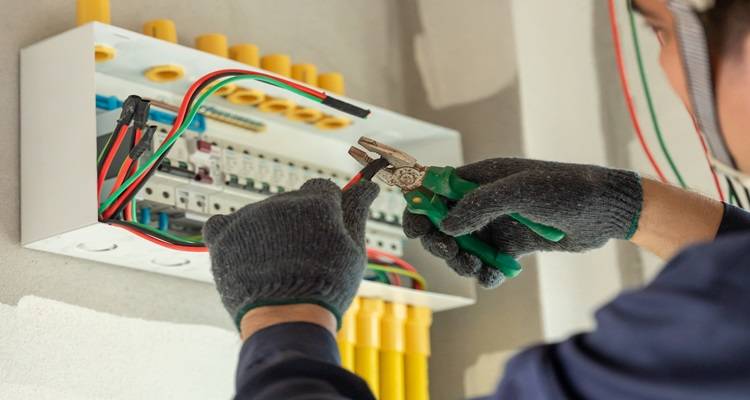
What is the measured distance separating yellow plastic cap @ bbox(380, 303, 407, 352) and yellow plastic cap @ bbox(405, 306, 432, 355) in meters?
0.04

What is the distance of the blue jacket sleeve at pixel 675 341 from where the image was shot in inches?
29.3

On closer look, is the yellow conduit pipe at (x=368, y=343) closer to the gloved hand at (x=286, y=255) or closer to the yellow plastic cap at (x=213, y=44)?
the yellow plastic cap at (x=213, y=44)

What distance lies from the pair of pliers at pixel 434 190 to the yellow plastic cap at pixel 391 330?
0.72 metres

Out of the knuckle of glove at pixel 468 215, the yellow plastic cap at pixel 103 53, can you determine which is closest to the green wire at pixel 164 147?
the yellow plastic cap at pixel 103 53

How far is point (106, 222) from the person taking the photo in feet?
5.74

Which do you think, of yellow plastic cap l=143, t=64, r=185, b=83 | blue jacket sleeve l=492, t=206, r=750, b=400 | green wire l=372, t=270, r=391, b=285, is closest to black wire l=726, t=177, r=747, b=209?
green wire l=372, t=270, r=391, b=285

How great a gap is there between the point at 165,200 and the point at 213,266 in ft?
2.27

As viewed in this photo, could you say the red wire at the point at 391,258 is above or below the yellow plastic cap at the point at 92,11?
below

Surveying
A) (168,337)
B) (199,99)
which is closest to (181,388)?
(168,337)

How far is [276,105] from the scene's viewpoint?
2.19 m

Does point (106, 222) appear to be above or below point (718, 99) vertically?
below

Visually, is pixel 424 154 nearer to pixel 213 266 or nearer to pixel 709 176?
pixel 709 176

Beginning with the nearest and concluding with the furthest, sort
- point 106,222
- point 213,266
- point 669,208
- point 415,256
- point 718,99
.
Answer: point 718,99 < point 213,266 < point 669,208 < point 106,222 < point 415,256

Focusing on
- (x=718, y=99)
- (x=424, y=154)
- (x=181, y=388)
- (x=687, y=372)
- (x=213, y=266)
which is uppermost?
(x=718, y=99)
